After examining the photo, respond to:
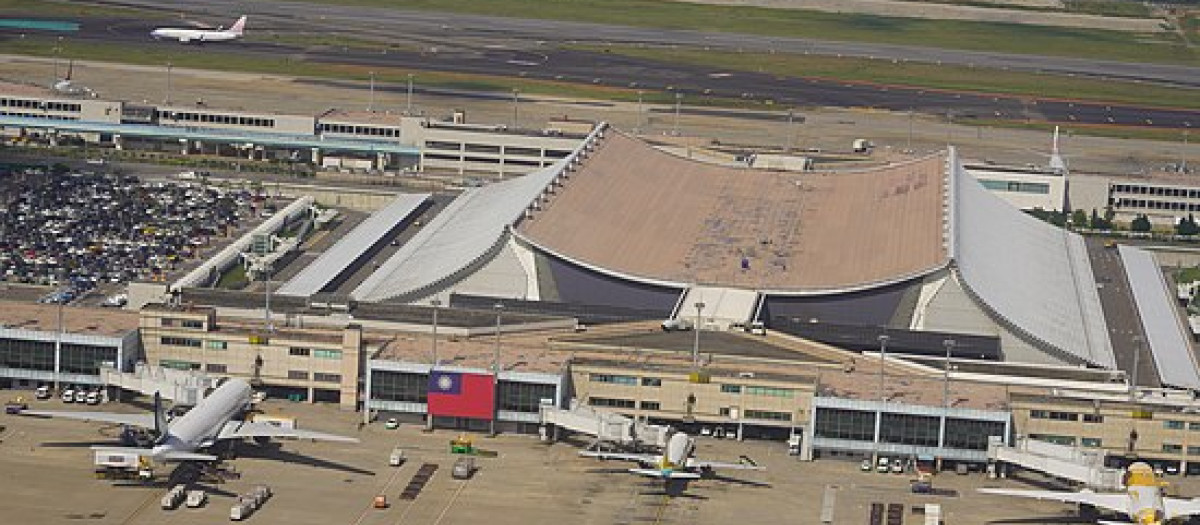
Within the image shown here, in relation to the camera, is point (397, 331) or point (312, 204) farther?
point (312, 204)

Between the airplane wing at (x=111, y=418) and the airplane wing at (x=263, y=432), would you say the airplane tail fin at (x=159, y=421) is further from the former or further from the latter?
the airplane wing at (x=263, y=432)

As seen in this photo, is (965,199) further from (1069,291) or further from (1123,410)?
(1123,410)

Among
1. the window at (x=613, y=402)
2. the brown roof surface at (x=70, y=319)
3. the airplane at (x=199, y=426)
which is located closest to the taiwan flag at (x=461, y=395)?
the window at (x=613, y=402)

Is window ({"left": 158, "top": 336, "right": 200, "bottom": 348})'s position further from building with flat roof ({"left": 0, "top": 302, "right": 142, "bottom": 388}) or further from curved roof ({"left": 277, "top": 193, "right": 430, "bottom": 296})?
curved roof ({"left": 277, "top": 193, "right": 430, "bottom": 296})

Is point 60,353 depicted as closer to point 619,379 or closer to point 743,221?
point 619,379

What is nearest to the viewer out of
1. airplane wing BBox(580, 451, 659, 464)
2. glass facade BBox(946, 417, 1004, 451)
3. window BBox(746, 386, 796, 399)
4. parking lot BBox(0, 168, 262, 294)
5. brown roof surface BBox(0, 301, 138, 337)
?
airplane wing BBox(580, 451, 659, 464)

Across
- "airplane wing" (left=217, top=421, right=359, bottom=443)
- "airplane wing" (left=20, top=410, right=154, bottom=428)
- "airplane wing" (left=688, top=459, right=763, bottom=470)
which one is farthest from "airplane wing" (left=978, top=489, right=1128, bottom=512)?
"airplane wing" (left=20, top=410, right=154, bottom=428)

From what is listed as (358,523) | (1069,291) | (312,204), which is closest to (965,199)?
(1069,291)
